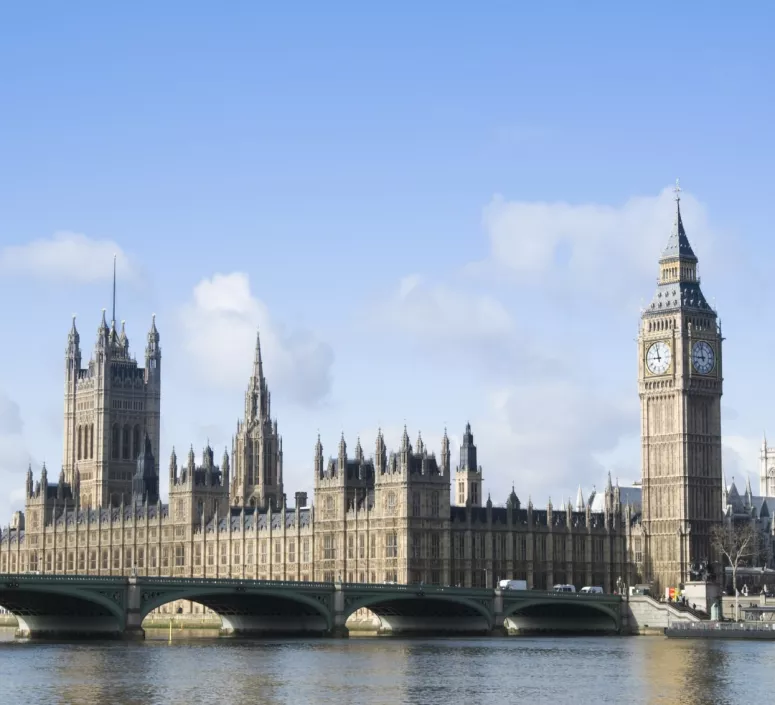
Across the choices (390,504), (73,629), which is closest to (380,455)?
(390,504)

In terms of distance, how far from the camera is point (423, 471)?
16912cm

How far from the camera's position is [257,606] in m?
146

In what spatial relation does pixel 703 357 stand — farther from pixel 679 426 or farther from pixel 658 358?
pixel 679 426

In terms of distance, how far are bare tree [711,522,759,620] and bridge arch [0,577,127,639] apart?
192 ft

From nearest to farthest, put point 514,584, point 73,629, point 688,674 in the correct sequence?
point 688,674
point 73,629
point 514,584

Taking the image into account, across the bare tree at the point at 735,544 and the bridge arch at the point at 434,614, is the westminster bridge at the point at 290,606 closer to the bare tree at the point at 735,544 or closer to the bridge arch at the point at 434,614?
the bridge arch at the point at 434,614

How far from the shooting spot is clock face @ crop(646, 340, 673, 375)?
7106 inches

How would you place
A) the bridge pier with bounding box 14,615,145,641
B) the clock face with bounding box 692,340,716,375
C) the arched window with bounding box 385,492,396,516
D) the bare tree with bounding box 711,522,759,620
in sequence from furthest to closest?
1. the clock face with bounding box 692,340,716,375
2. the bare tree with bounding box 711,522,759,620
3. the arched window with bounding box 385,492,396,516
4. the bridge pier with bounding box 14,615,145,641

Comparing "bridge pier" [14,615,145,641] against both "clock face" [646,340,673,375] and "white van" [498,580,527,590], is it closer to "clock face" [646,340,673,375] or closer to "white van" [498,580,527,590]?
"white van" [498,580,527,590]

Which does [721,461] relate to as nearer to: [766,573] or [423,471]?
[766,573]

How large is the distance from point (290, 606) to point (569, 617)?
91.1ft

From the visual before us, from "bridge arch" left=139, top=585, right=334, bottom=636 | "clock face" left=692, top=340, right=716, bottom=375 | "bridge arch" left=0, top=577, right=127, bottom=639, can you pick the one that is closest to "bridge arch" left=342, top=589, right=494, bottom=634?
"bridge arch" left=139, top=585, right=334, bottom=636

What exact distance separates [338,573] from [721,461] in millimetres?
39112

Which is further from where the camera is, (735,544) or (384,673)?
(735,544)
